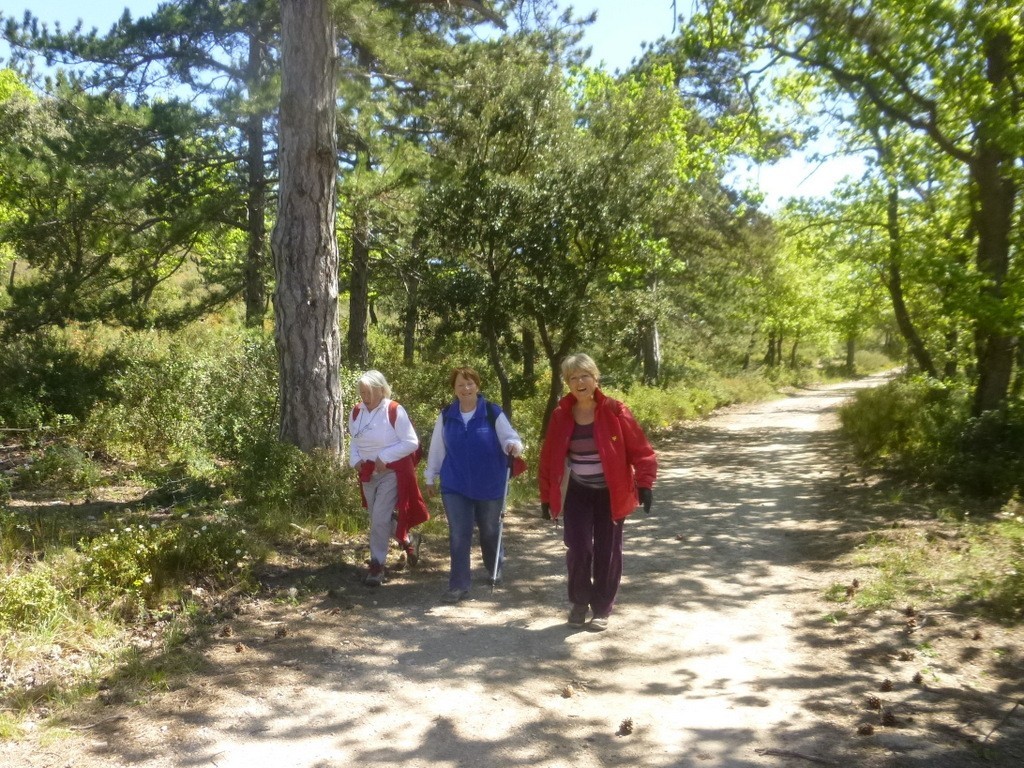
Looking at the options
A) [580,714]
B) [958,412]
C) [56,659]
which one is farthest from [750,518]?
[56,659]

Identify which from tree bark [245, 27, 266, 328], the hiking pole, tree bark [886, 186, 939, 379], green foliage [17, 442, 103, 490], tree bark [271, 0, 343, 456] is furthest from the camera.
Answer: tree bark [886, 186, 939, 379]

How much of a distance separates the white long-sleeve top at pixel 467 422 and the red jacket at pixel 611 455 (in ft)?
1.55

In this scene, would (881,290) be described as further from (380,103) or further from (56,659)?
(56,659)

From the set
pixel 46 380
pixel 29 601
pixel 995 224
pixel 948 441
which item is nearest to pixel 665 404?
pixel 948 441

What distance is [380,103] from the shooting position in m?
12.2

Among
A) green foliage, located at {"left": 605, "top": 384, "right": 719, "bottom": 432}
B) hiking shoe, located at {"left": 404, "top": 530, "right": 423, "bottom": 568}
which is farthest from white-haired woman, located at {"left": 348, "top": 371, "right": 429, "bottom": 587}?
green foliage, located at {"left": 605, "top": 384, "right": 719, "bottom": 432}

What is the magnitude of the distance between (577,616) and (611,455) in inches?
48.9

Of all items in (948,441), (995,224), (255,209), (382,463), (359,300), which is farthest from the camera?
(359,300)

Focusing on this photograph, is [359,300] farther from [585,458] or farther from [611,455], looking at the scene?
[611,455]

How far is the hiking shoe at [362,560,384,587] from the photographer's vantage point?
Answer: 6602mm

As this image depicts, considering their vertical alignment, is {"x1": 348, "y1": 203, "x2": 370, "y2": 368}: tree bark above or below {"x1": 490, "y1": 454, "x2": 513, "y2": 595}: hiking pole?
above

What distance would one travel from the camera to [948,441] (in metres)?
10.5

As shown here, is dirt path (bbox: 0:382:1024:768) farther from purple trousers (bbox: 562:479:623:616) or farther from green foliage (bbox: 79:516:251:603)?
green foliage (bbox: 79:516:251:603)

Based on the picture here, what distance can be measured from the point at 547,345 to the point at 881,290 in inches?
362
